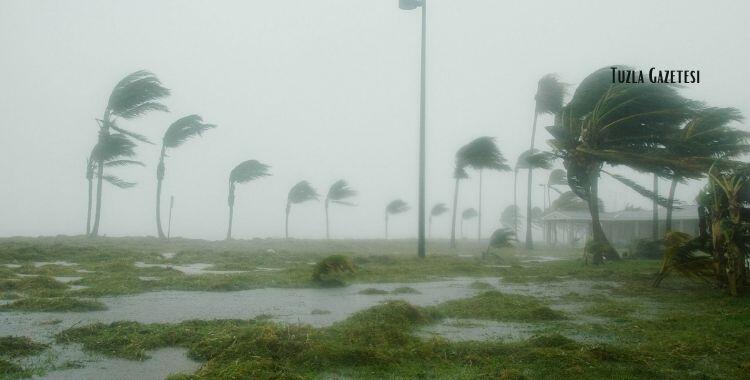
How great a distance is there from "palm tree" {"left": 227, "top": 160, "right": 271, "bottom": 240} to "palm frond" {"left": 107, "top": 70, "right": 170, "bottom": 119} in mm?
13632

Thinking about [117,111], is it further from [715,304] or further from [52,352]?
[715,304]

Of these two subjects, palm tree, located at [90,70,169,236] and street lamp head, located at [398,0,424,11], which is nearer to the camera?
street lamp head, located at [398,0,424,11]

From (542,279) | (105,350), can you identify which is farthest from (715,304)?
(105,350)

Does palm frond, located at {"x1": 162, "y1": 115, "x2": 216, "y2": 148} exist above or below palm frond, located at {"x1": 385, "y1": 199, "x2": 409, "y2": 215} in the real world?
above

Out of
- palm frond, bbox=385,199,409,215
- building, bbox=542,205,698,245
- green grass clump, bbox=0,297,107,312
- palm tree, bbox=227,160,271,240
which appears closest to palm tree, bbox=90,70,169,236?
Result: palm tree, bbox=227,160,271,240

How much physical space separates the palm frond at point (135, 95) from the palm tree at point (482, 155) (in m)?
20.6

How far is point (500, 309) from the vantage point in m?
7.58

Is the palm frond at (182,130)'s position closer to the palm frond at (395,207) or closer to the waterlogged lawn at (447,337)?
the waterlogged lawn at (447,337)

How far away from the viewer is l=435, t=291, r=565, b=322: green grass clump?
7.01m

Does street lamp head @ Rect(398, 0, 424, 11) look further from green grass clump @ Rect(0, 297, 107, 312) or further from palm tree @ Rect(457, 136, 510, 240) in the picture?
palm tree @ Rect(457, 136, 510, 240)

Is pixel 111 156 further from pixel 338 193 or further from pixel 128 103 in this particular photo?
pixel 338 193

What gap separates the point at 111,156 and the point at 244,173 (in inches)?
603

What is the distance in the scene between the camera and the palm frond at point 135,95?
25516mm

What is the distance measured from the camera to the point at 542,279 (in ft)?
41.7
